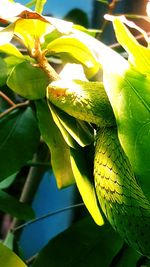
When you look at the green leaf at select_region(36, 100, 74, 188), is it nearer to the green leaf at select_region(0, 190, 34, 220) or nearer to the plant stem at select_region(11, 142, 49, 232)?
the green leaf at select_region(0, 190, 34, 220)

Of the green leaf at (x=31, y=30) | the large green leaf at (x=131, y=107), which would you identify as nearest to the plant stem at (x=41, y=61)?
the green leaf at (x=31, y=30)

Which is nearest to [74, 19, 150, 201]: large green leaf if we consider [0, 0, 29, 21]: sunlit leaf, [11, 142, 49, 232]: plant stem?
[0, 0, 29, 21]: sunlit leaf

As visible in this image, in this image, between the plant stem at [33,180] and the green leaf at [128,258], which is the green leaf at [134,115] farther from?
the plant stem at [33,180]

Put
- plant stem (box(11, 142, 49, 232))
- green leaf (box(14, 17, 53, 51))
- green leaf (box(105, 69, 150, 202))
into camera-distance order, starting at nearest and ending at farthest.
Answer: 1. green leaf (box(105, 69, 150, 202))
2. green leaf (box(14, 17, 53, 51))
3. plant stem (box(11, 142, 49, 232))

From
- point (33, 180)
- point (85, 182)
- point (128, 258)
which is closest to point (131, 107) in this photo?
point (85, 182)

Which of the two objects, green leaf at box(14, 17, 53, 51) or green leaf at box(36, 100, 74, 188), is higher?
green leaf at box(14, 17, 53, 51)

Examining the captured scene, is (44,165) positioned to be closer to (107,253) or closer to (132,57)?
(107,253)

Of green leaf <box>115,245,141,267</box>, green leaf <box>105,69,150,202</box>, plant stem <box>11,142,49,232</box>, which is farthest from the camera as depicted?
plant stem <box>11,142,49,232</box>
